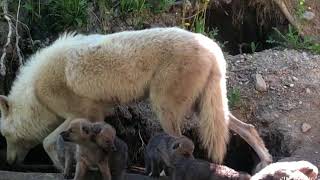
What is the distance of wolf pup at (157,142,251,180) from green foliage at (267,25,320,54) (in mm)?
3356

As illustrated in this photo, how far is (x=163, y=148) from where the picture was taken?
7.44m

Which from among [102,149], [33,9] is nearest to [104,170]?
[102,149]

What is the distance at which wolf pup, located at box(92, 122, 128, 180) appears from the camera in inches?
280

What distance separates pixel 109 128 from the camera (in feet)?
23.6

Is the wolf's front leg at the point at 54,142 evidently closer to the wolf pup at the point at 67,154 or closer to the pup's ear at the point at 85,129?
the wolf pup at the point at 67,154

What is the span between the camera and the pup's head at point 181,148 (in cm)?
740

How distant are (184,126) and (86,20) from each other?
186 cm

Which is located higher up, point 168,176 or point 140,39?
point 140,39

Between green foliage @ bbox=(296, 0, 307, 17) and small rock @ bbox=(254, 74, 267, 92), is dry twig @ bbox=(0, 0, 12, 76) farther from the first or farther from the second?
green foliage @ bbox=(296, 0, 307, 17)

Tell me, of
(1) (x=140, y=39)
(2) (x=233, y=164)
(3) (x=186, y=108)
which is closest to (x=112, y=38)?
(1) (x=140, y=39)

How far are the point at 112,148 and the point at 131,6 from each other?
306 cm

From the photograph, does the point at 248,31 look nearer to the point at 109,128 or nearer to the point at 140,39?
the point at 140,39

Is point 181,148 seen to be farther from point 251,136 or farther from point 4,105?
point 4,105

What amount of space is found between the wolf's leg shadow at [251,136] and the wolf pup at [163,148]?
1.14 meters
